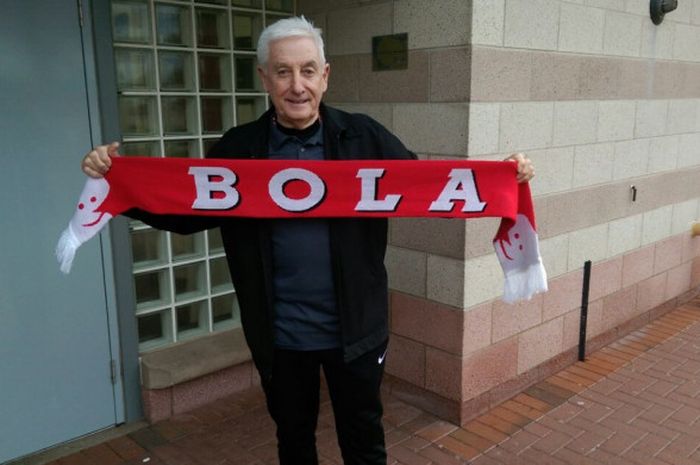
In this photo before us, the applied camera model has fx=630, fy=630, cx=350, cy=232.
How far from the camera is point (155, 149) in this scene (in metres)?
3.53

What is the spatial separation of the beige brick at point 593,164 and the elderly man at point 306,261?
6.11ft

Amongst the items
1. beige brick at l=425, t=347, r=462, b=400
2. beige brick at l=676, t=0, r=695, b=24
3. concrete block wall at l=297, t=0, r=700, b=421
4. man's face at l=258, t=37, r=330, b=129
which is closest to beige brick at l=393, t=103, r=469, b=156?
concrete block wall at l=297, t=0, r=700, b=421

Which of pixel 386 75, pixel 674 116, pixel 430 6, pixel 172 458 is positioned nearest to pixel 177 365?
pixel 172 458

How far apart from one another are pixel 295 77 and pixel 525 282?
130 centimetres

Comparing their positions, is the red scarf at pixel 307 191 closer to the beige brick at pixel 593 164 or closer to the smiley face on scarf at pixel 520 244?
the smiley face on scarf at pixel 520 244

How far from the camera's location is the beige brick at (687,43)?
5066 millimetres

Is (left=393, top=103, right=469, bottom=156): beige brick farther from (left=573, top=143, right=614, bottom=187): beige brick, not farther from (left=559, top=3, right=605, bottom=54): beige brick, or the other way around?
(left=573, top=143, right=614, bottom=187): beige brick

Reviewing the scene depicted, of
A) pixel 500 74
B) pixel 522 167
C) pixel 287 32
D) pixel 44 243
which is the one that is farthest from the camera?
pixel 500 74

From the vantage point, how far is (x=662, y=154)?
16.9ft

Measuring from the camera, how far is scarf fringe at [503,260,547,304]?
2645mm

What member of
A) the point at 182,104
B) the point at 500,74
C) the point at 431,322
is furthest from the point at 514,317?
the point at 182,104

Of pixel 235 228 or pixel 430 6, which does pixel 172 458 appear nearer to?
pixel 235 228

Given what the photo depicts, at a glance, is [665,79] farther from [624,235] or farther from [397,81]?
[397,81]

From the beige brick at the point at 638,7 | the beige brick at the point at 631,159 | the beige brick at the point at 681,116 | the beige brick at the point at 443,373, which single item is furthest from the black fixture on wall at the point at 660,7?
the beige brick at the point at 443,373
